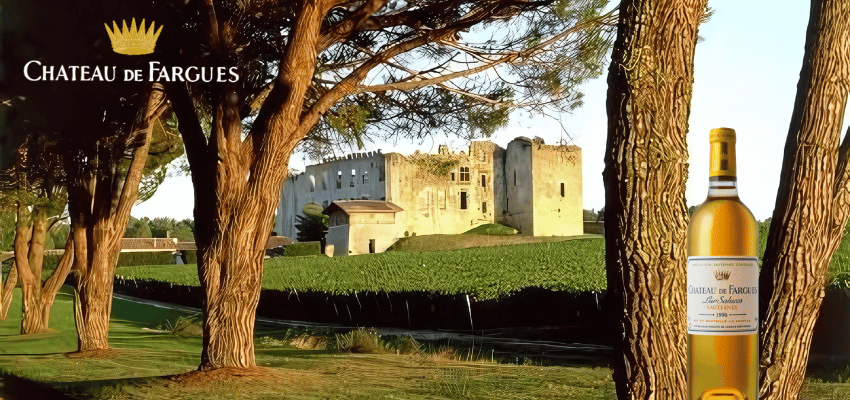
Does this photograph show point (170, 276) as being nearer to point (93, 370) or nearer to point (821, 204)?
point (93, 370)

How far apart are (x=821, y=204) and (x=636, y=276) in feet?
2.97

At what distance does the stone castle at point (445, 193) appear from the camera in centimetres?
1338

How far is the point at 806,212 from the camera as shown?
11.3ft

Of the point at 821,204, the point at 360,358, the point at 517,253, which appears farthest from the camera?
the point at 517,253

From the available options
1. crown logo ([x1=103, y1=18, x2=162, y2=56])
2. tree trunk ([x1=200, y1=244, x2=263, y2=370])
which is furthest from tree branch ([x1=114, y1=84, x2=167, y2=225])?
tree trunk ([x1=200, y1=244, x2=263, y2=370])

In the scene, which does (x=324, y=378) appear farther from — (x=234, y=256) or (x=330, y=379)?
(x=234, y=256)

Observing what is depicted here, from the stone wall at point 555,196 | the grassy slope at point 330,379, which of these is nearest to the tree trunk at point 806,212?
the grassy slope at point 330,379

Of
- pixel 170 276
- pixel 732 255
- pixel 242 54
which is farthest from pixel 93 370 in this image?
pixel 170 276

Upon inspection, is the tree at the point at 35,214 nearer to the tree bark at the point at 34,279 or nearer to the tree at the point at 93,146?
the tree bark at the point at 34,279

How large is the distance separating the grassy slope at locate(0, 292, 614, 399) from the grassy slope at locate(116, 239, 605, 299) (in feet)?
18.4

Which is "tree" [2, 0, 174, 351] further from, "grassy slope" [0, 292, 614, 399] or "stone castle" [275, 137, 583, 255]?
"stone castle" [275, 137, 583, 255]

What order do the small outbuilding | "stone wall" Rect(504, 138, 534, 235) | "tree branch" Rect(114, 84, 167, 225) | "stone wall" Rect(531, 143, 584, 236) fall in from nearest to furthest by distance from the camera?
"tree branch" Rect(114, 84, 167, 225) → the small outbuilding → "stone wall" Rect(531, 143, 584, 236) → "stone wall" Rect(504, 138, 534, 235)

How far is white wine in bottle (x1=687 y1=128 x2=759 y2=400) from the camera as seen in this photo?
2.13 m

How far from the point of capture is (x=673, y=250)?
307cm
